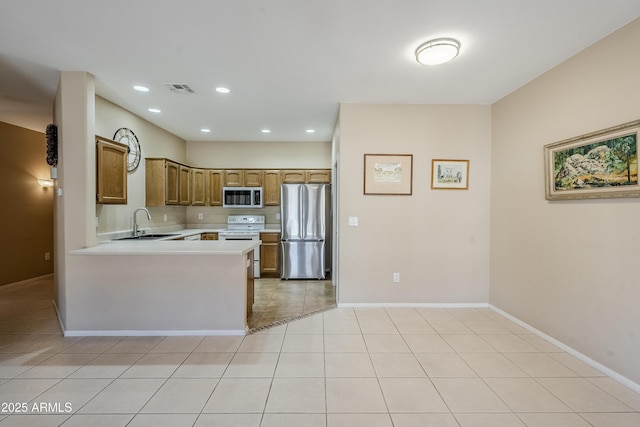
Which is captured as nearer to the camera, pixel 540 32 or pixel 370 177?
pixel 540 32

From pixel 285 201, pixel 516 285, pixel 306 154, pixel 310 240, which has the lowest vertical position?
pixel 516 285

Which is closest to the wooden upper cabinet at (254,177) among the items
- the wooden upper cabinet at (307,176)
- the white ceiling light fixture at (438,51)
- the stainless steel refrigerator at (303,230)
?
the wooden upper cabinet at (307,176)

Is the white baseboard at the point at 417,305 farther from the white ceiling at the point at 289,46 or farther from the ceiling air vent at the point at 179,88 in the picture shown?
the ceiling air vent at the point at 179,88

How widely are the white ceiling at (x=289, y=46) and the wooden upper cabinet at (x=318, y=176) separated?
6.11ft

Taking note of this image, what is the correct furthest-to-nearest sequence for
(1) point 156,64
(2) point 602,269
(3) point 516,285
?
(3) point 516,285, (1) point 156,64, (2) point 602,269

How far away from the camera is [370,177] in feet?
11.8

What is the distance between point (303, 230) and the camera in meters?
5.03

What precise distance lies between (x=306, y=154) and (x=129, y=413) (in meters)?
4.73

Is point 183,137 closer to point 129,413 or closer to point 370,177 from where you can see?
point 370,177

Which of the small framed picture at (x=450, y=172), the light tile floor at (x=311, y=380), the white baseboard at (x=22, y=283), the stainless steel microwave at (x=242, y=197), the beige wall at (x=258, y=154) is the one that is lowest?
the light tile floor at (x=311, y=380)

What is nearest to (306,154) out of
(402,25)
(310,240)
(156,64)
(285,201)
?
(285,201)

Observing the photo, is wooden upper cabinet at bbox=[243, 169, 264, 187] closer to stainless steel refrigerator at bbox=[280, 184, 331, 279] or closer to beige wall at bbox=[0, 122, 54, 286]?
stainless steel refrigerator at bbox=[280, 184, 331, 279]

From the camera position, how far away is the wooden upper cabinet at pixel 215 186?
5.46 m

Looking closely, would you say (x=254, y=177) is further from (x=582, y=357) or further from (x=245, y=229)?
(x=582, y=357)
